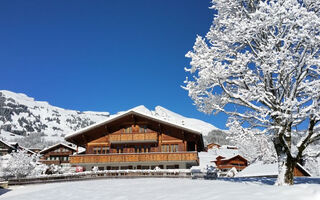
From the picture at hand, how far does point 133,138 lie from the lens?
119 feet

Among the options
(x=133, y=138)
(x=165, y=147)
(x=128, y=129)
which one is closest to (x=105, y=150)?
(x=128, y=129)

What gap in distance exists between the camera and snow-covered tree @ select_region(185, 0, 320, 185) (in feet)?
41.4

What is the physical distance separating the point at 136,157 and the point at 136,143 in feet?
10.1

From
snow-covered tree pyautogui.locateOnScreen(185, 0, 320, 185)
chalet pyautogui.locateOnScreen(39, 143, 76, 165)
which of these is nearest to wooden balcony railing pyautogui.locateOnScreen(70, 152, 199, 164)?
snow-covered tree pyautogui.locateOnScreen(185, 0, 320, 185)

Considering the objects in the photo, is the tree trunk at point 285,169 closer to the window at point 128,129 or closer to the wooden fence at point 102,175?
the wooden fence at point 102,175

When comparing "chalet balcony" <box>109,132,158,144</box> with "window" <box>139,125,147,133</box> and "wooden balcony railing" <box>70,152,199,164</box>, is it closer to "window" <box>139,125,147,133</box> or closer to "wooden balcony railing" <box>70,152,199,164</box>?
"window" <box>139,125,147,133</box>

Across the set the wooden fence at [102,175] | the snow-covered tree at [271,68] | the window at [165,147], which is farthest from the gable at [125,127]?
the snow-covered tree at [271,68]

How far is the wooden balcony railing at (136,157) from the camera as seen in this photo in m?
33.1

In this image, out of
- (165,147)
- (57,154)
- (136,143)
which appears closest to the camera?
(165,147)

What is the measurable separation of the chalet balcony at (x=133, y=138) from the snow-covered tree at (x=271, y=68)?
1980cm

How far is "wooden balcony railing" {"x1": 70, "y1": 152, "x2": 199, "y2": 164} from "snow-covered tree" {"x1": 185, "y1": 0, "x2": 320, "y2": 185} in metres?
17.4

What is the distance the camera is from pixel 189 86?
16.4 metres

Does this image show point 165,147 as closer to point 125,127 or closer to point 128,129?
point 128,129

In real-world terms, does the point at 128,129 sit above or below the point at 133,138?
above
